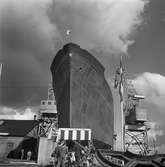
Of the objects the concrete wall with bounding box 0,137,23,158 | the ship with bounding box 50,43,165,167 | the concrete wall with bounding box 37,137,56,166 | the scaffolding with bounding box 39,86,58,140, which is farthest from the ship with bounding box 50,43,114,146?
the scaffolding with bounding box 39,86,58,140

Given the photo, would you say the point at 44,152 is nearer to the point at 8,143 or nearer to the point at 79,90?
the point at 79,90

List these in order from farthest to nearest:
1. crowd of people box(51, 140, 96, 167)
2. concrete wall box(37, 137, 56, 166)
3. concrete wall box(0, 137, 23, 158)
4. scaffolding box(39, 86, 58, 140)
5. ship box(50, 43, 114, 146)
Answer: scaffolding box(39, 86, 58, 140) < concrete wall box(0, 137, 23, 158) < ship box(50, 43, 114, 146) < concrete wall box(37, 137, 56, 166) < crowd of people box(51, 140, 96, 167)

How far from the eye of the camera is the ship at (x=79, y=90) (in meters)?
20.5

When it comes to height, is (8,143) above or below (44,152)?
above

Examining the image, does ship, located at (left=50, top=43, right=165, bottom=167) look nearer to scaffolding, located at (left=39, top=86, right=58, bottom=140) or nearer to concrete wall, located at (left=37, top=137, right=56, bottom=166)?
concrete wall, located at (left=37, top=137, right=56, bottom=166)

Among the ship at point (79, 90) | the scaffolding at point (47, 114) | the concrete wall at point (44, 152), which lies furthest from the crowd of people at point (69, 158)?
the scaffolding at point (47, 114)

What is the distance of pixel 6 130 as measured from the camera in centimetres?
4047

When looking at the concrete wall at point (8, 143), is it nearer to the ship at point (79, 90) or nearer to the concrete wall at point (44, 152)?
the ship at point (79, 90)

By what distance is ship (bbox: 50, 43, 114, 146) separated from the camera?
808 inches

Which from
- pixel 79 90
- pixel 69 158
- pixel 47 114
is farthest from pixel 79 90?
pixel 47 114

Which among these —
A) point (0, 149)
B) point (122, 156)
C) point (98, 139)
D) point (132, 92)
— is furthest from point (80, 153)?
point (132, 92)

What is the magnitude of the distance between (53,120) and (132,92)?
2451 cm

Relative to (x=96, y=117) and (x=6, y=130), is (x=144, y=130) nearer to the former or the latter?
(x=6, y=130)

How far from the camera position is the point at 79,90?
21297 mm
